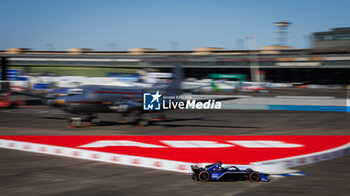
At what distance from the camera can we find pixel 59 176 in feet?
30.7

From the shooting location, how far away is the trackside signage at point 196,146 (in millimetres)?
12289

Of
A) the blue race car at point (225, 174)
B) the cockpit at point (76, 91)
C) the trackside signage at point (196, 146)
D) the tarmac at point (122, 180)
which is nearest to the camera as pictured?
the tarmac at point (122, 180)

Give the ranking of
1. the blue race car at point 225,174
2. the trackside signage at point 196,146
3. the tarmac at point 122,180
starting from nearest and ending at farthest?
1. the tarmac at point 122,180
2. the blue race car at point 225,174
3. the trackside signage at point 196,146

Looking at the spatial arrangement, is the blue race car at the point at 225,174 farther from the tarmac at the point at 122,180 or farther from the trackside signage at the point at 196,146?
the trackside signage at the point at 196,146

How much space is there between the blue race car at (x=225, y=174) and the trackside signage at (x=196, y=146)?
271 centimetres

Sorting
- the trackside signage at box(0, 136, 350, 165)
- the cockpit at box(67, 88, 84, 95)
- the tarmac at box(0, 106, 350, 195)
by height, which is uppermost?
the cockpit at box(67, 88, 84, 95)

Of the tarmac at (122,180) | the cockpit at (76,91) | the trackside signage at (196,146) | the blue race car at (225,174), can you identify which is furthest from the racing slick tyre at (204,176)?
the cockpit at (76,91)

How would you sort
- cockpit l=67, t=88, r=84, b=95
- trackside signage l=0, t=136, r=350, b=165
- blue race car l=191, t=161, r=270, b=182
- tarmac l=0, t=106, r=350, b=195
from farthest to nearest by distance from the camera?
cockpit l=67, t=88, r=84, b=95 < trackside signage l=0, t=136, r=350, b=165 < blue race car l=191, t=161, r=270, b=182 < tarmac l=0, t=106, r=350, b=195

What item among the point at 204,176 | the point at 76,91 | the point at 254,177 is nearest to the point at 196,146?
the point at 204,176

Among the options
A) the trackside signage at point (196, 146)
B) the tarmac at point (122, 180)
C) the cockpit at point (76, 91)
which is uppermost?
the cockpit at point (76, 91)

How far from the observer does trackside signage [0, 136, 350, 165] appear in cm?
1229

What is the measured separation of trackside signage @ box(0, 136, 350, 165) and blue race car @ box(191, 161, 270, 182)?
2.71 m

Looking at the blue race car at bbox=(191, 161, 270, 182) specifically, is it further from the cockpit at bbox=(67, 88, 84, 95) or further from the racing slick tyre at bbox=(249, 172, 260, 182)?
the cockpit at bbox=(67, 88, 84, 95)

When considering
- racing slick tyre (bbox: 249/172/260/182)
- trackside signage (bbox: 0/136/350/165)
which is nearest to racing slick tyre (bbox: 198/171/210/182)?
racing slick tyre (bbox: 249/172/260/182)
